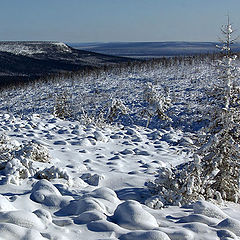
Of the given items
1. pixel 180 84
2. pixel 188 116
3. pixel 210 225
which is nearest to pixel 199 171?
pixel 210 225

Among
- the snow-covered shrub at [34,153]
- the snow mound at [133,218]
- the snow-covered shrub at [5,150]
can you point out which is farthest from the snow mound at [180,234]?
the snow-covered shrub at [34,153]

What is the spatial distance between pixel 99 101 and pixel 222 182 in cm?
1901

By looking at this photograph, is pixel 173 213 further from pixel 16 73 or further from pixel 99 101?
pixel 16 73

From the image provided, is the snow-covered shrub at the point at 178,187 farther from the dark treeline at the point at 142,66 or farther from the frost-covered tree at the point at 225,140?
the dark treeline at the point at 142,66

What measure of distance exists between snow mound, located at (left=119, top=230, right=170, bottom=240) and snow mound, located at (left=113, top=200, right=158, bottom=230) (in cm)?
22

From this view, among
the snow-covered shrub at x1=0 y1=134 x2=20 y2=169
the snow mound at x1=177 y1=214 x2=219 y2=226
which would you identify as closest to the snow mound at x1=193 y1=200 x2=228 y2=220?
the snow mound at x1=177 y1=214 x2=219 y2=226

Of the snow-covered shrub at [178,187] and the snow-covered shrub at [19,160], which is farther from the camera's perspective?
the snow-covered shrub at [19,160]

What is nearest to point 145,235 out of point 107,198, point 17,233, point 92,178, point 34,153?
point 17,233

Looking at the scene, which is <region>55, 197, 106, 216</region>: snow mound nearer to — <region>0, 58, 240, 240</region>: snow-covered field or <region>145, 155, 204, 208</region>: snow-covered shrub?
<region>0, 58, 240, 240</region>: snow-covered field

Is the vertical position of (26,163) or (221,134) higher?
(221,134)

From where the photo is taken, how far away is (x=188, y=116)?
16.5 metres

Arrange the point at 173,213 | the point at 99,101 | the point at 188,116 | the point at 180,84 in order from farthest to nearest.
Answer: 1. the point at 180,84
2. the point at 99,101
3. the point at 188,116
4. the point at 173,213

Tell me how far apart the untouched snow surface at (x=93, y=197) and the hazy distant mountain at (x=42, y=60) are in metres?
68.3

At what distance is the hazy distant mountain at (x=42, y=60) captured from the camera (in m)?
84.2
